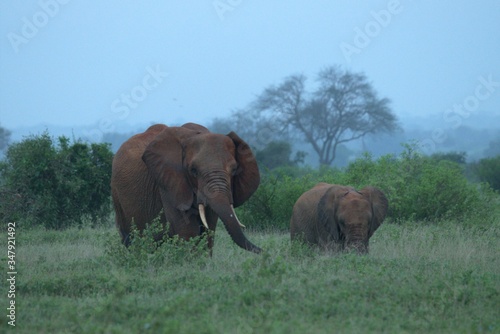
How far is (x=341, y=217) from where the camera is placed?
11.4 m

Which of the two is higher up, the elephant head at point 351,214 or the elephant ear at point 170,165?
the elephant ear at point 170,165

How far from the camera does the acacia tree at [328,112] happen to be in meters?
63.7

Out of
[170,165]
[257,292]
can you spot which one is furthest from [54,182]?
[257,292]

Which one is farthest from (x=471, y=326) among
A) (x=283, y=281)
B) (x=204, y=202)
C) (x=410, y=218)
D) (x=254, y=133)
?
(x=254, y=133)

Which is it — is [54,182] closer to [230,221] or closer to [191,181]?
[191,181]

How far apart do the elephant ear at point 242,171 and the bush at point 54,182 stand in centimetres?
730

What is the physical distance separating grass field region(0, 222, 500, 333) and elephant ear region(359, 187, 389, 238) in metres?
0.46

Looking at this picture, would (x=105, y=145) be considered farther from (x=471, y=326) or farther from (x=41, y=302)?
(x=471, y=326)

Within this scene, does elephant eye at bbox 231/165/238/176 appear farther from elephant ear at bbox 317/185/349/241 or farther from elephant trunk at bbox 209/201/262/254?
elephant ear at bbox 317/185/349/241

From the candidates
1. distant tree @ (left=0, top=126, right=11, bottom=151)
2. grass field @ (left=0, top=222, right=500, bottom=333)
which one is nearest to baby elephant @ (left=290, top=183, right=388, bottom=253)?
grass field @ (left=0, top=222, right=500, bottom=333)

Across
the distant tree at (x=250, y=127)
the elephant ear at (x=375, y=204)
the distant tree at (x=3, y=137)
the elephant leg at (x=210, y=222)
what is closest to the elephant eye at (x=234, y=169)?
the elephant leg at (x=210, y=222)

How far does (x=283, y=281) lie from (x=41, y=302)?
241 centimetres

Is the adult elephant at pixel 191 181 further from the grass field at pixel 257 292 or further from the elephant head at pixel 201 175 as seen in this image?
the grass field at pixel 257 292

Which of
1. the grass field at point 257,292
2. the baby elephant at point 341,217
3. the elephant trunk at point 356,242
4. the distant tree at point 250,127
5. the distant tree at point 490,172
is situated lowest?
the grass field at point 257,292
